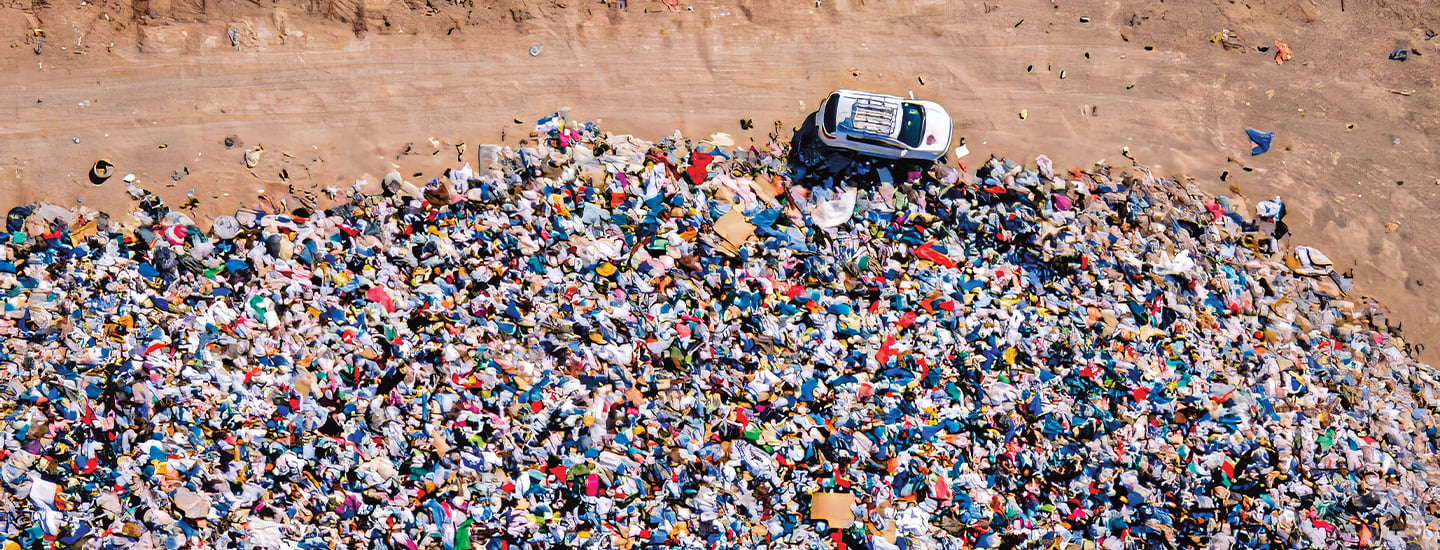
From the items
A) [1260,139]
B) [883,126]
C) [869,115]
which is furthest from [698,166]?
[1260,139]

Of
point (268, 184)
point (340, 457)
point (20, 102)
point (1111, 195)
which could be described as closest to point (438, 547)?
point (340, 457)

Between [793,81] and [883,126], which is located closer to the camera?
[883,126]

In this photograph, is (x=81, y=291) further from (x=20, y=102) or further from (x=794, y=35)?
(x=794, y=35)

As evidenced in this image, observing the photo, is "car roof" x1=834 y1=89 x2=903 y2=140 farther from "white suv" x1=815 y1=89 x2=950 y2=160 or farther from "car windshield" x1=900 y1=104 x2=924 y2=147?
"car windshield" x1=900 y1=104 x2=924 y2=147

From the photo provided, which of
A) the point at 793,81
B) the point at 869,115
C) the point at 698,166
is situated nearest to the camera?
the point at 869,115

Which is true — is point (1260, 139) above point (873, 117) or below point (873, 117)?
below

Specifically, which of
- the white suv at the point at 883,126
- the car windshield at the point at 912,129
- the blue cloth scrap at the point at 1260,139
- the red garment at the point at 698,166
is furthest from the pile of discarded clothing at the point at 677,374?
the blue cloth scrap at the point at 1260,139

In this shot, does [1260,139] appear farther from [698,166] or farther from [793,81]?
[698,166]

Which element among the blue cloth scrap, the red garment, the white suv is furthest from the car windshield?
the blue cloth scrap
